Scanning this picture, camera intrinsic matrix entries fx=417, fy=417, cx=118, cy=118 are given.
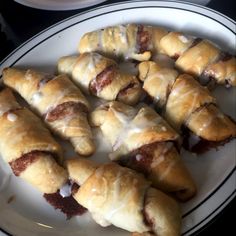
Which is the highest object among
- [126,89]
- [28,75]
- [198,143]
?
[28,75]

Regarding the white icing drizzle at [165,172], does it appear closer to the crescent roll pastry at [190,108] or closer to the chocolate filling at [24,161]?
the crescent roll pastry at [190,108]

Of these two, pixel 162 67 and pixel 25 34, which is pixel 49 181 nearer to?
pixel 162 67

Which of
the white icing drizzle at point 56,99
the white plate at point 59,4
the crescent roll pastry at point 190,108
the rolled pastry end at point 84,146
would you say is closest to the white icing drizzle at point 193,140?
the crescent roll pastry at point 190,108

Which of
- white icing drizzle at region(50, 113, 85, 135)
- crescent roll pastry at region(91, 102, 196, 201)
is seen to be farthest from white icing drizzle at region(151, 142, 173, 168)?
white icing drizzle at region(50, 113, 85, 135)

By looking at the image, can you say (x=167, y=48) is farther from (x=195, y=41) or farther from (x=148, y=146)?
(x=148, y=146)

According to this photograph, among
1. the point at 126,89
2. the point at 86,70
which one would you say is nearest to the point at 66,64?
the point at 86,70

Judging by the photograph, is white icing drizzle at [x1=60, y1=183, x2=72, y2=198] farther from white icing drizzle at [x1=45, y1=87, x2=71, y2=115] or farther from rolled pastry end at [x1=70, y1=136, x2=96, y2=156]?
white icing drizzle at [x1=45, y1=87, x2=71, y2=115]

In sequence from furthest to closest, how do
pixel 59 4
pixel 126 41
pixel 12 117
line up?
pixel 59 4, pixel 126 41, pixel 12 117
